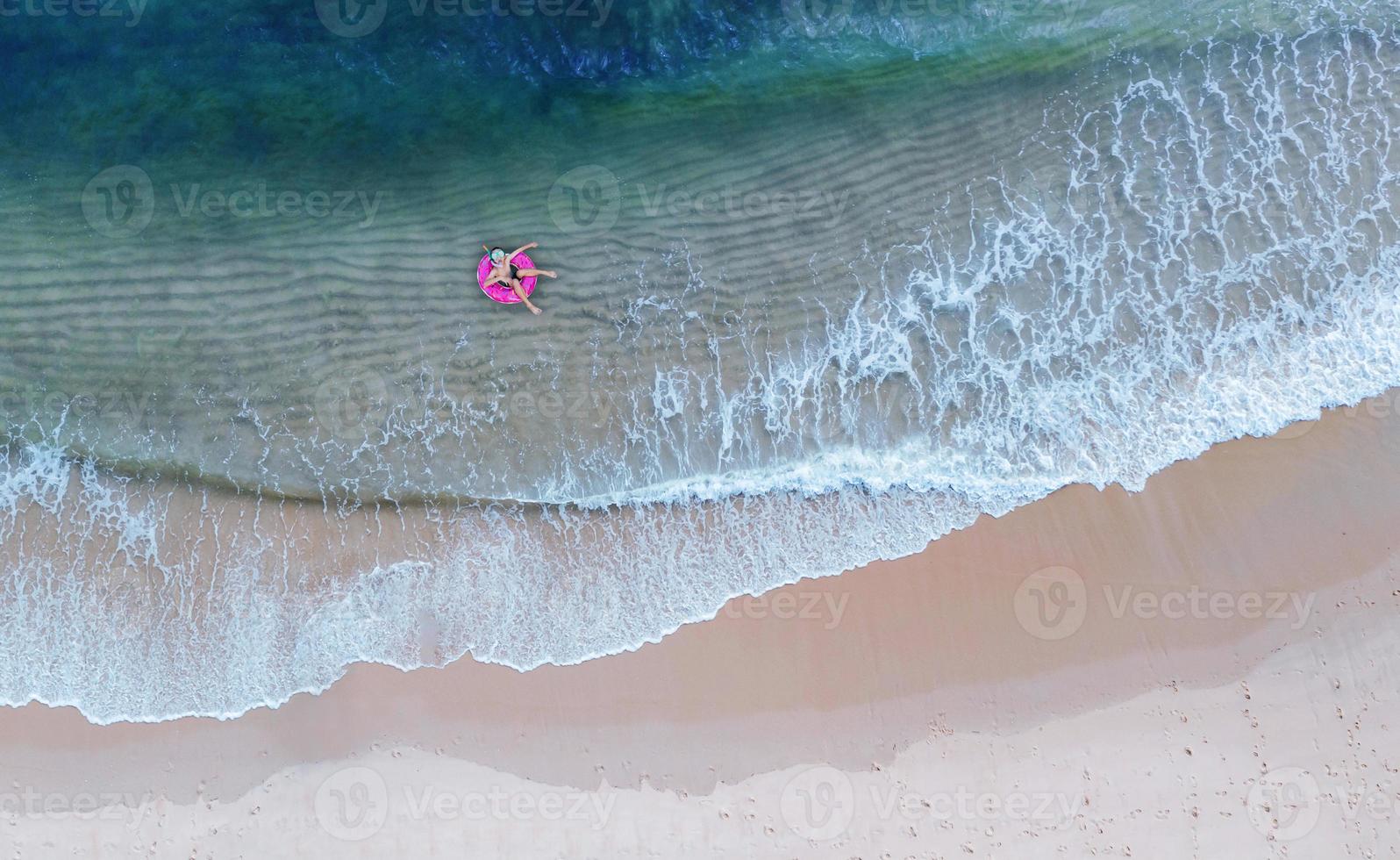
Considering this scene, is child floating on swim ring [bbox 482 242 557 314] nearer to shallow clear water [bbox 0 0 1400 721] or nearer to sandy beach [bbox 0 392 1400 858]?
shallow clear water [bbox 0 0 1400 721]

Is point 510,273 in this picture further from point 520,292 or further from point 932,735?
point 932,735

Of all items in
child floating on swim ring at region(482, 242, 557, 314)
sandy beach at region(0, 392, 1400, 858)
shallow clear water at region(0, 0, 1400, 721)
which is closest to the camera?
sandy beach at region(0, 392, 1400, 858)

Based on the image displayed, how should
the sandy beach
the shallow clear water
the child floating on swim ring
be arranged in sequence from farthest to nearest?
the child floating on swim ring
the shallow clear water
the sandy beach

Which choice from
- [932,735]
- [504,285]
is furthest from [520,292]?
[932,735]

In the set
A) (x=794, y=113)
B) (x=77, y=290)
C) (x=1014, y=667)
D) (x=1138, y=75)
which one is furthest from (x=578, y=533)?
(x=1138, y=75)

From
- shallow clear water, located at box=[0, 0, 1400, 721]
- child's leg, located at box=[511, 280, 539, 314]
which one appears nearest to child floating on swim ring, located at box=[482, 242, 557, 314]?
child's leg, located at box=[511, 280, 539, 314]

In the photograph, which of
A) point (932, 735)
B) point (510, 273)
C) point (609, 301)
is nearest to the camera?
point (932, 735)

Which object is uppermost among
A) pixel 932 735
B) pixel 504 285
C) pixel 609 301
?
pixel 504 285
